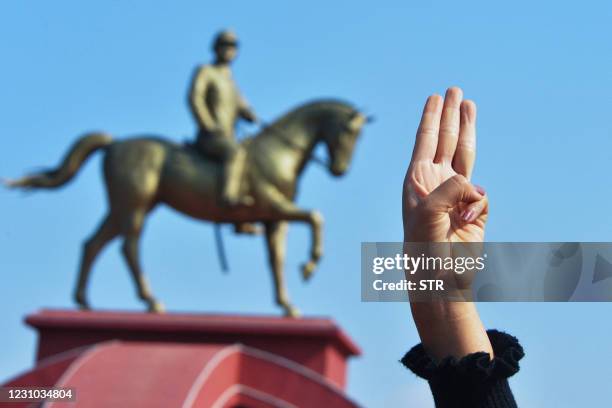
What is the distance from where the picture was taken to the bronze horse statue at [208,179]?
41.4 ft

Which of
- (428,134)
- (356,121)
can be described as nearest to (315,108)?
(356,121)

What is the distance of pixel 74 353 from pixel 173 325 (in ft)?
3.06

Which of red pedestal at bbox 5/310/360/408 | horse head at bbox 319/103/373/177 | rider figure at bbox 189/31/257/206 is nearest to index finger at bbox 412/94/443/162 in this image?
red pedestal at bbox 5/310/360/408

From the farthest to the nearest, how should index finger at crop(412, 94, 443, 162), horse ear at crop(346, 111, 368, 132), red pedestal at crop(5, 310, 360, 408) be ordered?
horse ear at crop(346, 111, 368, 132) → red pedestal at crop(5, 310, 360, 408) → index finger at crop(412, 94, 443, 162)

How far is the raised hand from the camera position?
2127mm

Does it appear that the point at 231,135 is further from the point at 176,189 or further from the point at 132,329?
the point at 132,329

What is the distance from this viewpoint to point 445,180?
2232mm

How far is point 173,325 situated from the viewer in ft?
40.9

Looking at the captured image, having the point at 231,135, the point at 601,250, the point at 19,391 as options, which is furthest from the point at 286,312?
the point at 601,250

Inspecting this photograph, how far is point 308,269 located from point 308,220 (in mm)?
466

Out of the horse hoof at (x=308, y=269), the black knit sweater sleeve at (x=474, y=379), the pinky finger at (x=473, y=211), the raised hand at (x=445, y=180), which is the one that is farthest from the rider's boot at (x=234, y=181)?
the black knit sweater sleeve at (x=474, y=379)

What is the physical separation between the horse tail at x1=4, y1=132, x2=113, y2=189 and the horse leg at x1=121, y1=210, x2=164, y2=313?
80 cm

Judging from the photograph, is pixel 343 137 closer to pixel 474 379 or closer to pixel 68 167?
pixel 68 167

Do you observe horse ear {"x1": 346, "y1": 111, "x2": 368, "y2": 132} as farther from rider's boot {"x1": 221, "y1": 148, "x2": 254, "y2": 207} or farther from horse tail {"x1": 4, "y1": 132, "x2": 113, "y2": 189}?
horse tail {"x1": 4, "y1": 132, "x2": 113, "y2": 189}
